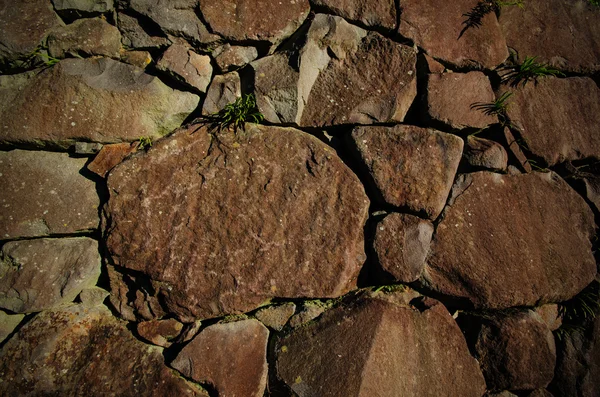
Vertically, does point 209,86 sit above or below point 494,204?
above

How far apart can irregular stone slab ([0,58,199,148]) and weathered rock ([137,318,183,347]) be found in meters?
0.95

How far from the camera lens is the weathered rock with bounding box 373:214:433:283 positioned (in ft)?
6.57

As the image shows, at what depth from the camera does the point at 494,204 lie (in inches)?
86.3

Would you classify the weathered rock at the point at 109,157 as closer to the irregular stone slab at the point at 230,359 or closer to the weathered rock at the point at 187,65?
the weathered rock at the point at 187,65

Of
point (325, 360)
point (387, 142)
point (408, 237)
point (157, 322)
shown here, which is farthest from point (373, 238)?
point (157, 322)

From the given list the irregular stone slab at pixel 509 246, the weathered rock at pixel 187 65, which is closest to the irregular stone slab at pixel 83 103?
the weathered rock at pixel 187 65

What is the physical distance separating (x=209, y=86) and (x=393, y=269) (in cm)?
137

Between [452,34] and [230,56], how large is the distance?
4.23 feet

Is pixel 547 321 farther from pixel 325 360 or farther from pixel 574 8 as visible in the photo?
pixel 574 8

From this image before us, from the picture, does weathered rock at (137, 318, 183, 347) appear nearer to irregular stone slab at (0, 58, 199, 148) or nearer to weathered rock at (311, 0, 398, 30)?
irregular stone slab at (0, 58, 199, 148)

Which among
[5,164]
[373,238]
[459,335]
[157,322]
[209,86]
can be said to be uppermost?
[209,86]

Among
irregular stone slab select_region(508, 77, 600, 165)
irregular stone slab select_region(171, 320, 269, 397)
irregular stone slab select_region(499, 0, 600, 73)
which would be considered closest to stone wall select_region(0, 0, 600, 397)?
irregular stone slab select_region(171, 320, 269, 397)

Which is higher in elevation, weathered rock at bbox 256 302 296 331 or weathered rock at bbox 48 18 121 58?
weathered rock at bbox 48 18 121 58

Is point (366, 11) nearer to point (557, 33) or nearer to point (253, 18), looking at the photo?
point (253, 18)
